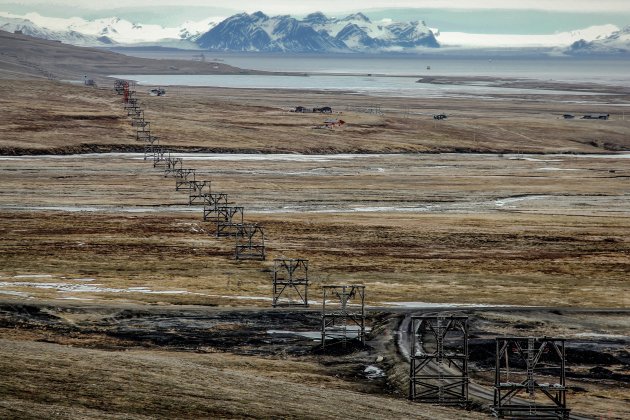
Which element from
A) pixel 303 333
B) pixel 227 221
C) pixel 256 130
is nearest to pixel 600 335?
pixel 303 333

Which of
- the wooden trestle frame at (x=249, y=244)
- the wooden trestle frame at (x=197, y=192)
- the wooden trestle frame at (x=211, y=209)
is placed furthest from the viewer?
the wooden trestle frame at (x=197, y=192)

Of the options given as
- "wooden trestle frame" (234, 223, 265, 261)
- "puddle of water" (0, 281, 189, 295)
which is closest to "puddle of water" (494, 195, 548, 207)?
"wooden trestle frame" (234, 223, 265, 261)

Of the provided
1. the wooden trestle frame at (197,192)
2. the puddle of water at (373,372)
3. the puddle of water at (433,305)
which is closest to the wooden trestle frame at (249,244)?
the puddle of water at (433,305)

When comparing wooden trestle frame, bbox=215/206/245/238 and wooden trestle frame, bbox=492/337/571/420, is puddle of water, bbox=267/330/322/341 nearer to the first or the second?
wooden trestle frame, bbox=492/337/571/420

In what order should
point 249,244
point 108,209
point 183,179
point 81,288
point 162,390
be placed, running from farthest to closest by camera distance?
point 183,179 < point 108,209 < point 249,244 < point 81,288 < point 162,390

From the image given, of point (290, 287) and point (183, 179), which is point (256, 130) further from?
point (290, 287)

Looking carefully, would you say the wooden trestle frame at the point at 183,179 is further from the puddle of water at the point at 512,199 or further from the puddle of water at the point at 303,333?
the puddle of water at the point at 303,333
